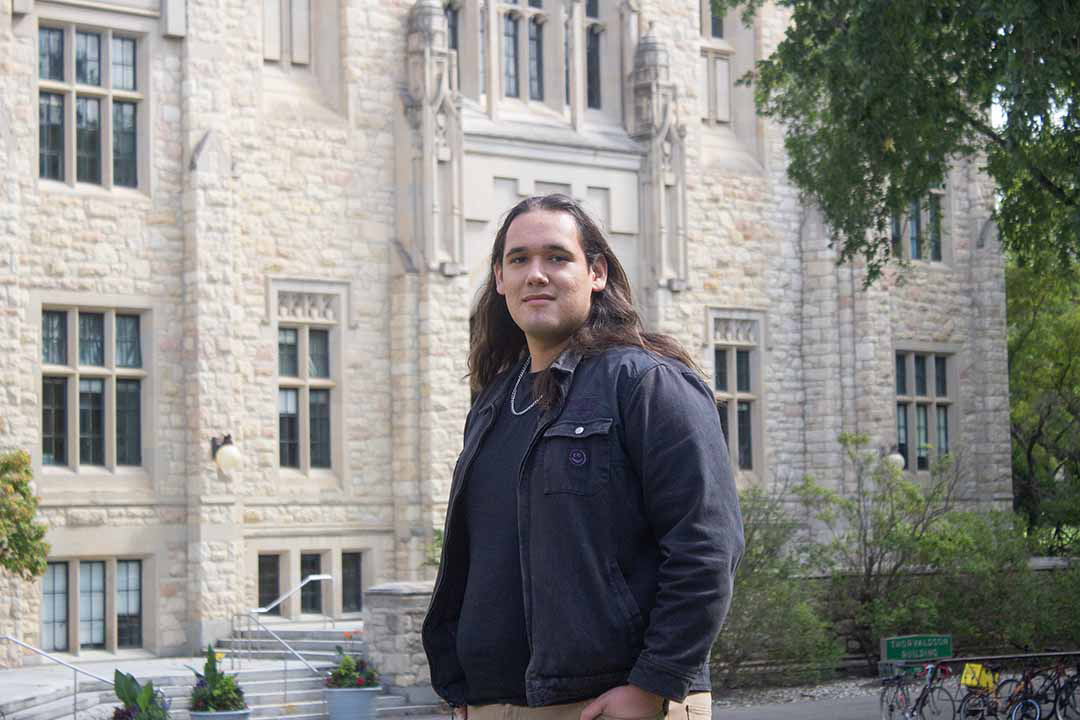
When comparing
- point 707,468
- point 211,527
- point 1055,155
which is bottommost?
point 211,527

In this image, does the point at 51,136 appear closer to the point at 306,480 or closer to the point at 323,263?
the point at 323,263

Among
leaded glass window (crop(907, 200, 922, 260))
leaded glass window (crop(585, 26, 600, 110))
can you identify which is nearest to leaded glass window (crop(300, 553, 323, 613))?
leaded glass window (crop(585, 26, 600, 110))

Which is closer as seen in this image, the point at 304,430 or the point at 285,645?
the point at 285,645

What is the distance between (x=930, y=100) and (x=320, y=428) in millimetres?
9823

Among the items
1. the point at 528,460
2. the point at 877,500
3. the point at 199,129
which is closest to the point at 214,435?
the point at 199,129

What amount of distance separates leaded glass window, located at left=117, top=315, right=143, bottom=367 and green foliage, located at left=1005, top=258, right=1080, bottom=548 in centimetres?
1556

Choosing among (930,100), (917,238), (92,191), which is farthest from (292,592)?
(917,238)

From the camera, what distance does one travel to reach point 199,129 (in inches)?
853

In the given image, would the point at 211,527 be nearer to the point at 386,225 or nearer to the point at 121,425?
the point at 121,425

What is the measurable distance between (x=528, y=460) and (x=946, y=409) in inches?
1086

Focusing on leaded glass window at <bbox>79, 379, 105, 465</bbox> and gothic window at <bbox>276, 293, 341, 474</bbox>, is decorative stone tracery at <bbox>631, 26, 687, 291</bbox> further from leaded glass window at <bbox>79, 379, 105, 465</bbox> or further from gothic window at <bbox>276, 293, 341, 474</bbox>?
leaded glass window at <bbox>79, 379, 105, 465</bbox>

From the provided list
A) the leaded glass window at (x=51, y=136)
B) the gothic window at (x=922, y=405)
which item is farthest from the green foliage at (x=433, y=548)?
the gothic window at (x=922, y=405)

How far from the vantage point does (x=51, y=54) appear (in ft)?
68.7

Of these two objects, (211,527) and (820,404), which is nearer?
(211,527)
